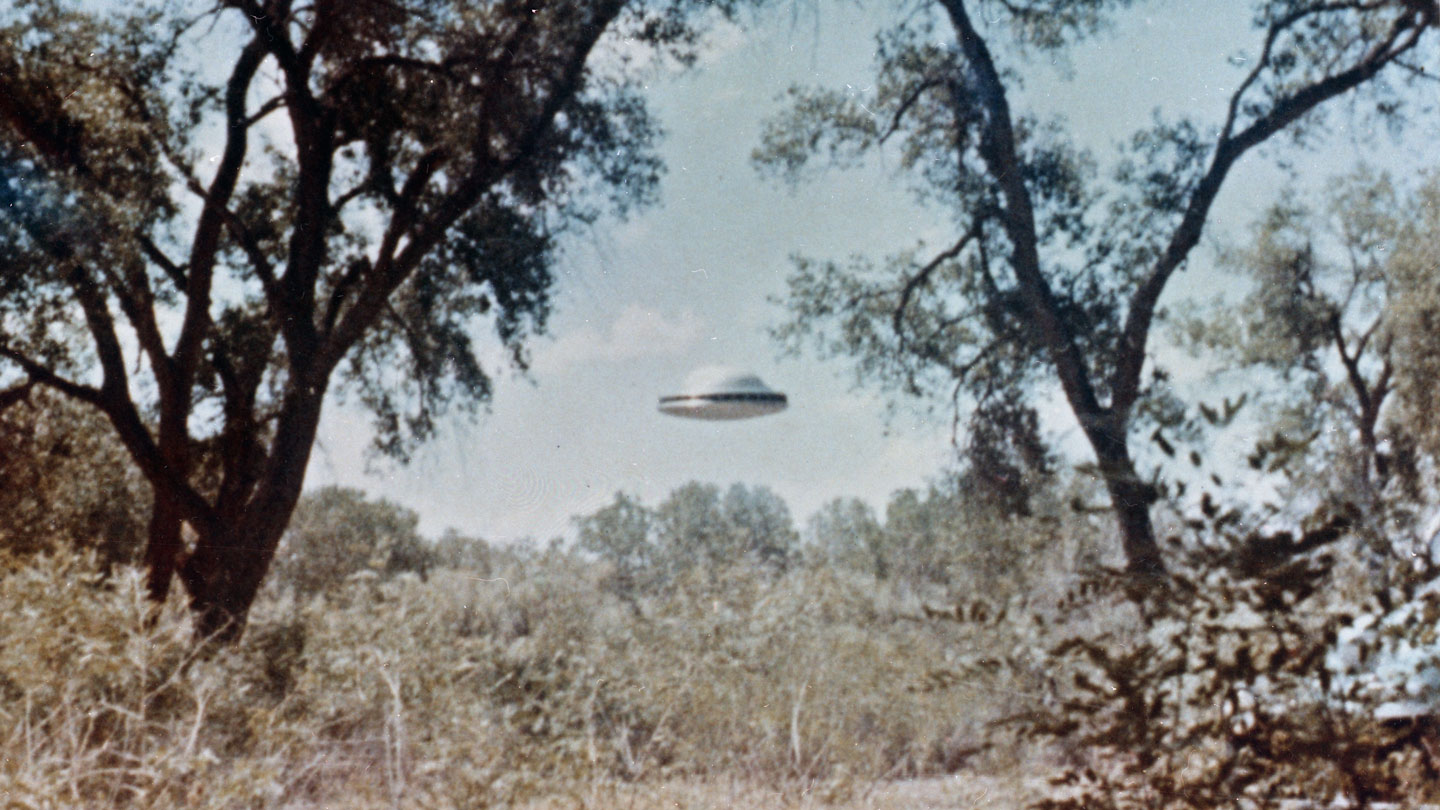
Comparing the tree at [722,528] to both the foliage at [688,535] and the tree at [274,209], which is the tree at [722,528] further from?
the tree at [274,209]

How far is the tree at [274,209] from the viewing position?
3.06 meters

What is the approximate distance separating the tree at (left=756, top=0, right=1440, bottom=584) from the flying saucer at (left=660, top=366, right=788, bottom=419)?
16cm

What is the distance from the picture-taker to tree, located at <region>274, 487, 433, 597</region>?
9.68 ft

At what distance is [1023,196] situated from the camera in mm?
2418

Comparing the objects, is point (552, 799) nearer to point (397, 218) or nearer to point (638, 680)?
point (638, 680)

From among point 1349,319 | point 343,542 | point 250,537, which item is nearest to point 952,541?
point 1349,319

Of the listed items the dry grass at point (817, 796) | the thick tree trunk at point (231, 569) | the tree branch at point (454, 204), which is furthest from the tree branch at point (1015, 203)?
the thick tree trunk at point (231, 569)

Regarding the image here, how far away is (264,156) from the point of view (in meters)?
3.35

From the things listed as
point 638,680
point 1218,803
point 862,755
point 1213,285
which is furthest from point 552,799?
point 1213,285

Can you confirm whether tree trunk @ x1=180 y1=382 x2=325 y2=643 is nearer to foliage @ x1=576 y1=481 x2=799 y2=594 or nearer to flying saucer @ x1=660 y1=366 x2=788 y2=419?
foliage @ x1=576 y1=481 x2=799 y2=594

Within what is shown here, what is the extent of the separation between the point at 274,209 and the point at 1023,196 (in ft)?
8.10

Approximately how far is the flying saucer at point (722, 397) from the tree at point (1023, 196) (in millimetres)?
159

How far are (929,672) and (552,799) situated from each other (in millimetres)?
1047

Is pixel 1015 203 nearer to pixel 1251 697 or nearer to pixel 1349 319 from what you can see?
pixel 1349 319
